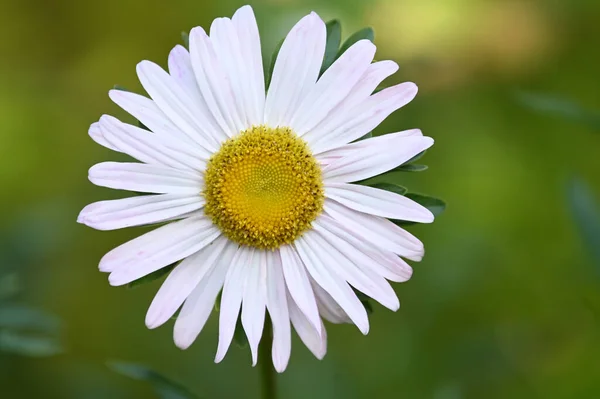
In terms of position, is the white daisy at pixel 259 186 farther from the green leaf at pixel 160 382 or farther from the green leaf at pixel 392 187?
the green leaf at pixel 160 382

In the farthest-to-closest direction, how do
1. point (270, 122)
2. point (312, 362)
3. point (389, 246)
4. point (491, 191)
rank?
point (491, 191)
point (312, 362)
point (270, 122)
point (389, 246)

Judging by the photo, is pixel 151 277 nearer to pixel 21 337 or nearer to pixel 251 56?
pixel 251 56

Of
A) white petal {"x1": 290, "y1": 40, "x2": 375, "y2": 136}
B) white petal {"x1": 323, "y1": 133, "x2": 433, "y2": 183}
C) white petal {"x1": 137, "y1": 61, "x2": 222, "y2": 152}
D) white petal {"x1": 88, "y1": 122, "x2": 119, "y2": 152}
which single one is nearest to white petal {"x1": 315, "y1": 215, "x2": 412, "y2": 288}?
white petal {"x1": 323, "y1": 133, "x2": 433, "y2": 183}

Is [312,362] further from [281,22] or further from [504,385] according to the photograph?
[281,22]

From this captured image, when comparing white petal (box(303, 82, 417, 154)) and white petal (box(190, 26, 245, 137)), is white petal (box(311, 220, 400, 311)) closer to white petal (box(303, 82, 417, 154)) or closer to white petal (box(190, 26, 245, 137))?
white petal (box(303, 82, 417, 154))

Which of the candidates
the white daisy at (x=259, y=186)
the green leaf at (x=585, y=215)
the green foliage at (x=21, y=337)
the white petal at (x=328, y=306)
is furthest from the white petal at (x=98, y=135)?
the green leaf at (x=585, y=215)

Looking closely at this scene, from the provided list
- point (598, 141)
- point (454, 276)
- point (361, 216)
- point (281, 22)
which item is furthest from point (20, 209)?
point (598, 141)
